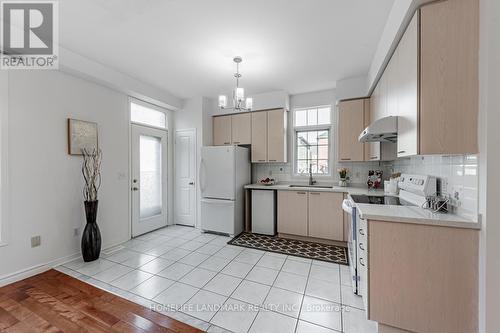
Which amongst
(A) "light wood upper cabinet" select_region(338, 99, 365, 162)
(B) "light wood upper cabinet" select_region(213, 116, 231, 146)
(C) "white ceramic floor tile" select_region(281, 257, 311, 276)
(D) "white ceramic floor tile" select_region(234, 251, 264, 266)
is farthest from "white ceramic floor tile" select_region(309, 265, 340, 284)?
(B) "light wood upper cabinet" select_region(213, 116, 231, 146)

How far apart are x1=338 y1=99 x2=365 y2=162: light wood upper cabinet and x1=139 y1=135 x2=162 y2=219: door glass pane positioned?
3485 millimetres

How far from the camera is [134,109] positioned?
3660mm

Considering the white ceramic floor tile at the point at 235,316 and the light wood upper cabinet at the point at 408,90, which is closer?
the light wood upper cabinet at the point at 408,90

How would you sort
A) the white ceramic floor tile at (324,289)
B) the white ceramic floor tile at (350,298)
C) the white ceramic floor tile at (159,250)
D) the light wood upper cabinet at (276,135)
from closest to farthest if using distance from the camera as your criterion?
the white ceramic floor tile at (350,298)
the white ceramic floor tile at (324,289)
the white ceramic floor tile at (159,250)
the light wood upper cabinet at (276,135)

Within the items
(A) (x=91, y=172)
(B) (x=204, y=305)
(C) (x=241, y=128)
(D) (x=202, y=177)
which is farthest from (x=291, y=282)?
(A) (x=91, y=172)

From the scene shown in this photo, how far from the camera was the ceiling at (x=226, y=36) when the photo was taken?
1.82 metres

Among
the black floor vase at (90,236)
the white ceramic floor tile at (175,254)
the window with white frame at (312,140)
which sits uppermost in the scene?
the window with white frame at (312,140)

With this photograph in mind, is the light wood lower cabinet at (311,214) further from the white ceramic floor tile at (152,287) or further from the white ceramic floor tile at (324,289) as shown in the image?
the white ceramic floor tile at (152,287)

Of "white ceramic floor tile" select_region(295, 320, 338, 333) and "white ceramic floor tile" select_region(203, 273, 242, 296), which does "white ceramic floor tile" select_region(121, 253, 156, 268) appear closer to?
"white ceramic floor tile" select_region(203, 273, 242, 296)

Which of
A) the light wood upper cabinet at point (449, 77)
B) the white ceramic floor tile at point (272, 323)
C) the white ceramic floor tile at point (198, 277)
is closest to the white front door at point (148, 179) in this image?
the white ceramic floor tile at point (198, 277)

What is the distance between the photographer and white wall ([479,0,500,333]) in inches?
46.6

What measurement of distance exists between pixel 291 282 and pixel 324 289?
1.13ft

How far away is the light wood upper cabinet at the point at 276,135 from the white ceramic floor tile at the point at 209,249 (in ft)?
6.07

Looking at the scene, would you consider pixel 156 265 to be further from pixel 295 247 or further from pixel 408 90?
pixel 408 90
